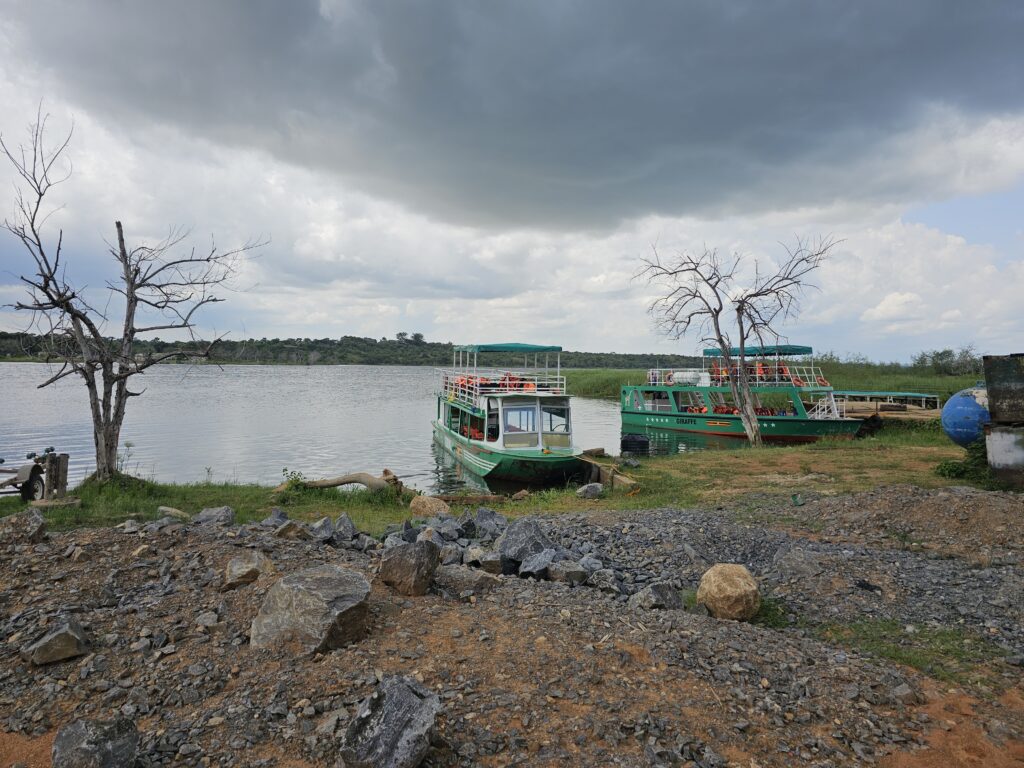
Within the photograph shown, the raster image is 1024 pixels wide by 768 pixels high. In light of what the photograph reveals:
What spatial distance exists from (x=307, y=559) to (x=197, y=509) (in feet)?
23.3

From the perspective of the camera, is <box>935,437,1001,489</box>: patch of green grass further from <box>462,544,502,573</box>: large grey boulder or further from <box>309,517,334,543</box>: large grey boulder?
<box>309,517,334,543</box>: large grey boulder

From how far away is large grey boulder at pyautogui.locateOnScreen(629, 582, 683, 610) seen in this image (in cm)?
668

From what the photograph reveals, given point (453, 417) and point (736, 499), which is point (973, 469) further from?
point (453, 417)

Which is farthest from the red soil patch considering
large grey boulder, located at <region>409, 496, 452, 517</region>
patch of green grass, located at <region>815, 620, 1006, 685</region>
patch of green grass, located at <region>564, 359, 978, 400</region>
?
patch of green grass, located at <region>564, 359, 978, 400</region>

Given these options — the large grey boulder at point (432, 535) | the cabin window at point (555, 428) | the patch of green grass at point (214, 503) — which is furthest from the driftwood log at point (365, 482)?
the cabin window at point (555, 428)

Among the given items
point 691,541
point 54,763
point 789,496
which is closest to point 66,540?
point 54,763

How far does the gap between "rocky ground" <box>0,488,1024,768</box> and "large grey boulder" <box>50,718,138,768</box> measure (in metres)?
0.20

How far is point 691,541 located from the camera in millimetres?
9820

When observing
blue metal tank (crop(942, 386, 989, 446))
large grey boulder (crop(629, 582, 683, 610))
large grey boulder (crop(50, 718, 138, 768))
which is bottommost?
large grey boulder (crop(629, 582, 683, 610))

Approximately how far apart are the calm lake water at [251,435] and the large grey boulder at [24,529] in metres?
7.47

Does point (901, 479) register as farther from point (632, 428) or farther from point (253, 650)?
point (632, 428)

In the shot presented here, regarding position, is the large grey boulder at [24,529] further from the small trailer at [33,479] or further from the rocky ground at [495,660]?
the small trailer at [33,479]

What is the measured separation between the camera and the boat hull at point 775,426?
29109mm

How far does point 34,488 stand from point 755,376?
108ft
